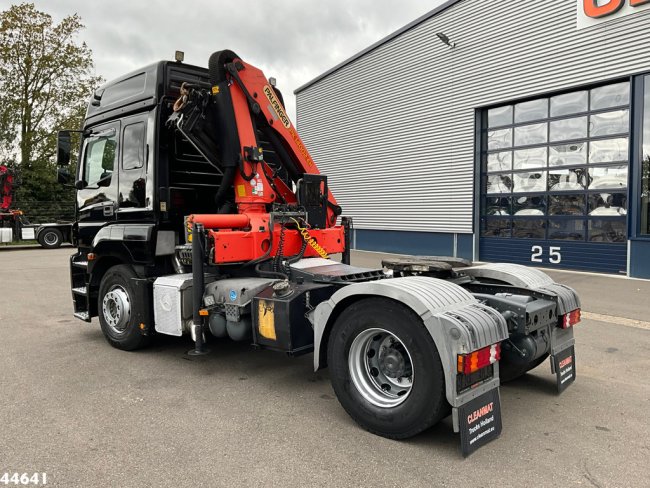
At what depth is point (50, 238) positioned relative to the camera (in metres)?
22.6

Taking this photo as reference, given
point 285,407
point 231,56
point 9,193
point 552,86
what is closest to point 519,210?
point 552,86

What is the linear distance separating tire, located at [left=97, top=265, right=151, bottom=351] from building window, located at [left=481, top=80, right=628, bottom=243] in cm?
1079

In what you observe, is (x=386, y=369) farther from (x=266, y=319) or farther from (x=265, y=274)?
(x=265, y=274)

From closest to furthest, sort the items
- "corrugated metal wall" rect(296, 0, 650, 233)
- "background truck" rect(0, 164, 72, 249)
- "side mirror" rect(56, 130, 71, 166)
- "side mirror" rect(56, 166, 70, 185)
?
"side mirror" rect(56, 130, 71, 166)
"side mirror" rect(56, 166, 70, 185)
"corrugated metal wall" rect(296, 0, 650, 233)
"background truck" rect(0, 164, 72, 249)

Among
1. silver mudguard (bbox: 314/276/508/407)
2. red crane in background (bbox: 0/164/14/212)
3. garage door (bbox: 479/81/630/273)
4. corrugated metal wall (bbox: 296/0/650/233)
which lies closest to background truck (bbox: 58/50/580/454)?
silver mudguard (bbox: 314/276/508/407)

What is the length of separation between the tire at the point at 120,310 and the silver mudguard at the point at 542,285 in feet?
11.5

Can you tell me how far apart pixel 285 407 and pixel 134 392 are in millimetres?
1389

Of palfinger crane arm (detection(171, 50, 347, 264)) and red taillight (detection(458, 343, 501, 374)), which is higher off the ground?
palfinger crane arm (detection(171, 50, 347, 264))

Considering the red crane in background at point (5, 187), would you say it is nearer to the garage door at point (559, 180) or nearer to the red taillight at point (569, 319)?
the garage door at point (559, 180)

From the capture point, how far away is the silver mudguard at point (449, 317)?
3082 mm

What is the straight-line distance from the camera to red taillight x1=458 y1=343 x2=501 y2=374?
10.1 feet

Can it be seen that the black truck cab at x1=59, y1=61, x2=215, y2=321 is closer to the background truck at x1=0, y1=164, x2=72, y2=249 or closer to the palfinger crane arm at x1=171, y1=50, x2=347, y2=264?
the palfinger crane arm at x1=171, y1=50, x2=347, y2=264

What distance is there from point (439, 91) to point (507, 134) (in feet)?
9.48

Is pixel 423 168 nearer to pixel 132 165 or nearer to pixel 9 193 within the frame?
pixel 132 165
